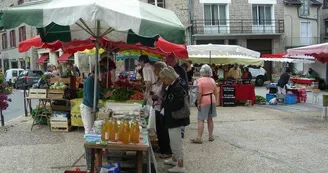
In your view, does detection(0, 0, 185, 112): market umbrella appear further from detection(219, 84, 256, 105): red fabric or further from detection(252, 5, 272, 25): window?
detection(252, 5, 272, 25): window

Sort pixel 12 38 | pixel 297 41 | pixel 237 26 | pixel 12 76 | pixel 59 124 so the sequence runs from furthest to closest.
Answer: pixel 12 38
pixel 297 41
pixel 237 26
pixel 12 76
pixel 59 124

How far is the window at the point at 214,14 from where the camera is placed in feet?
91.7

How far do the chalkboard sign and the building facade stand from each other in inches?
1002

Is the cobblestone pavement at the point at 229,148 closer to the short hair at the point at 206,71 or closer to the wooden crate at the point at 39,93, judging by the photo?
the wooden crate at the point at 39,93

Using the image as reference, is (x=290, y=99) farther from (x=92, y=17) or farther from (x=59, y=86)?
(x=92, y=17)

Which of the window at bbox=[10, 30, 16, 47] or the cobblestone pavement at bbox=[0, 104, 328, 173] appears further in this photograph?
the window at bbox=[10, 30, 16, 47]

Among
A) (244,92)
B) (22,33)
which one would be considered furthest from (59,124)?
(22,33)

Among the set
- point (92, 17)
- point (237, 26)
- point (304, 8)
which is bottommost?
point (92, 17)

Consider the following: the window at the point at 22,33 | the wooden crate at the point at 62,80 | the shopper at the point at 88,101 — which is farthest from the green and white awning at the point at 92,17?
the window at the point at 22,33

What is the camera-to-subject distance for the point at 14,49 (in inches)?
1566

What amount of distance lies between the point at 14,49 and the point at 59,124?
34954 mm

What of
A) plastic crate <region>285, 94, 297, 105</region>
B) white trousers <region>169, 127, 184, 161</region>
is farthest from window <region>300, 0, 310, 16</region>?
white trousers <region>169, 127, 184, 161</region>

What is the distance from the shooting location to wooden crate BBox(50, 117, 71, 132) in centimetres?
852

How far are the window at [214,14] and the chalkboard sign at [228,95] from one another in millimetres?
15122
